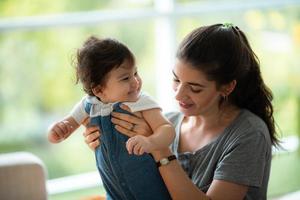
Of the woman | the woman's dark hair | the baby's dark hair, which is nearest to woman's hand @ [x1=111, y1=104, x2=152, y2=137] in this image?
the woman

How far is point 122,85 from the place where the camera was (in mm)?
1744

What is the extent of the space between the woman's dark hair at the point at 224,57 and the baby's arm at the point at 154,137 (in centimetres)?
22

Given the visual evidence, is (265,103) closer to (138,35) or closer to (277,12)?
(138,35)

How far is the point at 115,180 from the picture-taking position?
1803 mm

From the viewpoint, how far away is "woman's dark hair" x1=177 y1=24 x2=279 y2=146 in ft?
5.98

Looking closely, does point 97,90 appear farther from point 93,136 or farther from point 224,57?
point 224,57

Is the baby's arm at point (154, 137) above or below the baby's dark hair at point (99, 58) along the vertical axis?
below

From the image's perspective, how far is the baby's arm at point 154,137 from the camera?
1.63m

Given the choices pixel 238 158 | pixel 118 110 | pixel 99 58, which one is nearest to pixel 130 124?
pixel 118 110

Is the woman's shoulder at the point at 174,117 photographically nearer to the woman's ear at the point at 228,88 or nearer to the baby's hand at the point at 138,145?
the woman's ear at the point at 228,88

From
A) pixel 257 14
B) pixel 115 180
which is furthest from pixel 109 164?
pixel 257 14

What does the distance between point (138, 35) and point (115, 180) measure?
2.11 meters

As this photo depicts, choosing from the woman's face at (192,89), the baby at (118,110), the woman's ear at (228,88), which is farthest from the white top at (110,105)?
the woman's ear at (228,88)

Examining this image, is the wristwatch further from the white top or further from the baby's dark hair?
the baby's dark hair
